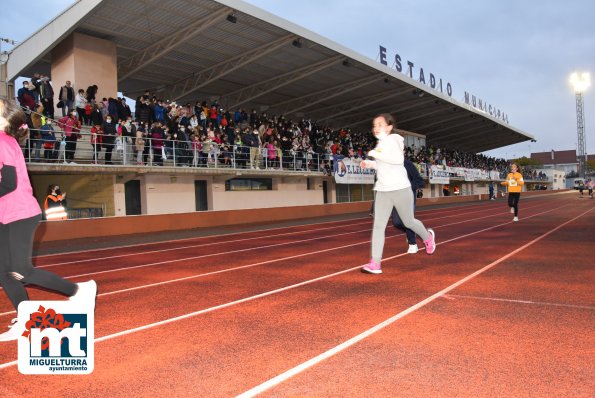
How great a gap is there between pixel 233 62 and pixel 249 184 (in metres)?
6.52

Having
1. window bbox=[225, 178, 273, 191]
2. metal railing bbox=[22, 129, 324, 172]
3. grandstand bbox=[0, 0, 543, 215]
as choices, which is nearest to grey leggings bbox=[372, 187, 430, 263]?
metal railing bbox=[22, 129, 324, 172]

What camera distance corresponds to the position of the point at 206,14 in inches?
719

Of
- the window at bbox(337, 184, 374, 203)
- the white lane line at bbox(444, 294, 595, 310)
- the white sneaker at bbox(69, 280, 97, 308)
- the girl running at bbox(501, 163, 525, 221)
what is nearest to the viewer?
the white sneaker at bbox(69, 280, 97, 308)

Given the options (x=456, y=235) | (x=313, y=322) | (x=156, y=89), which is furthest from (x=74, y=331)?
(x=156, y=89)

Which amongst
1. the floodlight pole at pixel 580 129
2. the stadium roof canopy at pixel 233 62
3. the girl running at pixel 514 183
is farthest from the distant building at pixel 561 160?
the girl running at pixel 514 183

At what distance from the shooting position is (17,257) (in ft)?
11.5

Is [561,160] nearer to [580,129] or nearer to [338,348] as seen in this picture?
[580,129]

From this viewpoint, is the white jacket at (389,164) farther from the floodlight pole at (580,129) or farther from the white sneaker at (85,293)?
the floodlight pole at (580,129)

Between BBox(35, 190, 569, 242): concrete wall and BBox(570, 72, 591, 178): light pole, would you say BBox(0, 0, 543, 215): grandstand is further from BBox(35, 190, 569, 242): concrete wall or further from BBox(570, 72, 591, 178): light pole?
BBox(570, 72, 591, 178): light pole

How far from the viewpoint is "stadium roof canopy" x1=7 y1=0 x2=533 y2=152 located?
691 inches

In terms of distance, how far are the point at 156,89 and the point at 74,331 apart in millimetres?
25771

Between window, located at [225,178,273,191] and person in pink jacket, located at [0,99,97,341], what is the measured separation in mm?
18740

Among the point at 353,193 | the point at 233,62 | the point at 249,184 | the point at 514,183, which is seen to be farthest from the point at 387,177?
the point at 353,193

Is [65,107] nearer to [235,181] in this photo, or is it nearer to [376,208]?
[235,181]
